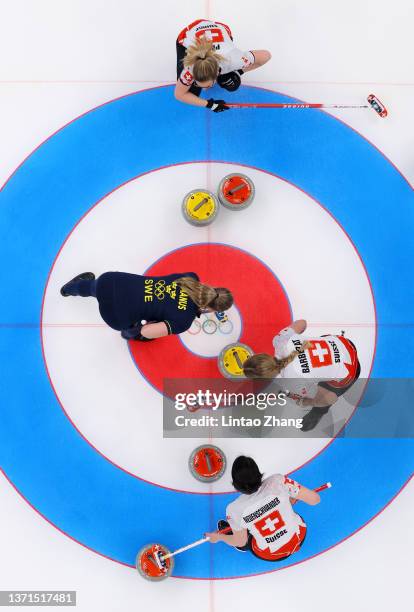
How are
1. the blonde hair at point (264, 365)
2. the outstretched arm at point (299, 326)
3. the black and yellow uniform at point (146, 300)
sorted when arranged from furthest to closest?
the outstretched arm at point (299, 326), the black and yellow uniform at point (146, 300), the blonde hair at point (264, 365)

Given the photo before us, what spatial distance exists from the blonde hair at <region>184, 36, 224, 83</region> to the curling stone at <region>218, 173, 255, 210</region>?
3.35ft

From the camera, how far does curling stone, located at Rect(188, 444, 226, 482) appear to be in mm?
4805

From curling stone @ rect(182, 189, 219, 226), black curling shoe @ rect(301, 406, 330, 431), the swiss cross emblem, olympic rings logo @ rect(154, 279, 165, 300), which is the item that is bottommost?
black curling shoe @ rect(301, 406, 330, 431)

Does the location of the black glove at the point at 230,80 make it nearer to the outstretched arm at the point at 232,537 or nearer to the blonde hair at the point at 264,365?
the blonde hair at the point at 264,365

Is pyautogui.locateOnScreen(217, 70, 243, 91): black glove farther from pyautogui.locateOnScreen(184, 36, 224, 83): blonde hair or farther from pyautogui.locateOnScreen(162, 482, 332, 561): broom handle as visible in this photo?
pyautogui.locateOnScreen(162, 482, 332, 561): broom handle

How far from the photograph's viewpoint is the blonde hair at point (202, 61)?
414 cm

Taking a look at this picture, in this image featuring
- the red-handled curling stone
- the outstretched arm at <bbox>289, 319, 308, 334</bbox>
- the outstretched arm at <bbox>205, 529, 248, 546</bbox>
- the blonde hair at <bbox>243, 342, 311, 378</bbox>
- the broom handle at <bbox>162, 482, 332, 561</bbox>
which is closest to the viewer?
the blonde hair at <bbox>243, 342, 311, 378</bbox>

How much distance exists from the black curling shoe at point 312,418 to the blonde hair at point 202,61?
10.3 feet

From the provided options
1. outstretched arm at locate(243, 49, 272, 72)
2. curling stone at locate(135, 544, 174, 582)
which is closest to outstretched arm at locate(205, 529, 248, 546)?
curling stone at locate(135, 544, 174, 582)

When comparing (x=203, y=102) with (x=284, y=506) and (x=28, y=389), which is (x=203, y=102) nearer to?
(x=28, y=389)

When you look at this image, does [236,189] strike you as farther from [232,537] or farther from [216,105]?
[232,537]

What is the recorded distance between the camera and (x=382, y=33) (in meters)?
5.50

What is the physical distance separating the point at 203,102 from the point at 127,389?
281cm

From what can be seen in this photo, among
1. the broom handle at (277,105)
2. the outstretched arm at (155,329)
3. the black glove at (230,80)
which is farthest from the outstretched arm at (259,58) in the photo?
the outstretched arm at (155,329)
